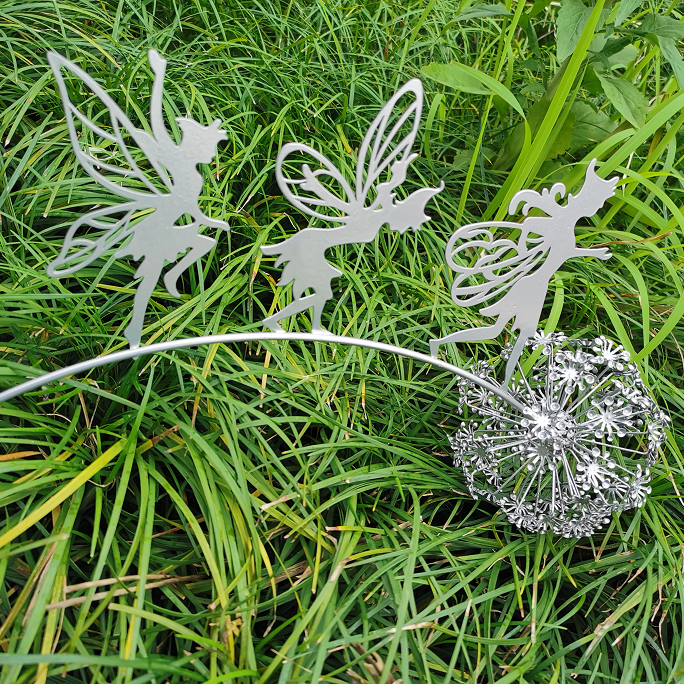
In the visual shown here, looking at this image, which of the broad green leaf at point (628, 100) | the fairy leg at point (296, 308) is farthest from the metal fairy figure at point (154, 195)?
the broad green leaf at point (628, 100)

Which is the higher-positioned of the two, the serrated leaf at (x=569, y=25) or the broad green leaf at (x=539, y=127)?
the serrated leaf at (x=569, y=25)

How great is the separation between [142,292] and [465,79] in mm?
722

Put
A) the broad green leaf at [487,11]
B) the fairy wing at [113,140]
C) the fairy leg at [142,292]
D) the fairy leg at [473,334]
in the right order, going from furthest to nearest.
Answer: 1. the broad green leaf at [487,11]
2. the fairy leg at [473,334]
3. the fairy leg at [142,292]
4. the fairy wing at [113,140]

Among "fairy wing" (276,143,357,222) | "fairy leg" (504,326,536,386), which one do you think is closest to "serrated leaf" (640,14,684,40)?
"fairy leg" (504,326,536,386)

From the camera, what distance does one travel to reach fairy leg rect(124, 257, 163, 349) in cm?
64

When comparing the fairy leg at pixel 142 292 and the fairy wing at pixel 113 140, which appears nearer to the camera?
the fairy wing at pixel 113 140

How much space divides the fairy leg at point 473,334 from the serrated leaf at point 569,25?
18.6 inches

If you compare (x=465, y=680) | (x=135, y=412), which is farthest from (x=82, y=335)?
(x=465, y=680)

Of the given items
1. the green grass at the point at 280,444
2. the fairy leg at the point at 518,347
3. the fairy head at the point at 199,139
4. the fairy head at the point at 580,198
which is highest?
the fairy head at the point at 199,139

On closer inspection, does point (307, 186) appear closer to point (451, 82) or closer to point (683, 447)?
point (451, 82)

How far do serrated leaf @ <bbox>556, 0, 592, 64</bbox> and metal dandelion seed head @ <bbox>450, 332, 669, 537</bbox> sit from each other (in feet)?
1.52

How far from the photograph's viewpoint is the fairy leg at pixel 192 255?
0.64 metres

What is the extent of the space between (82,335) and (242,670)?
469 mm

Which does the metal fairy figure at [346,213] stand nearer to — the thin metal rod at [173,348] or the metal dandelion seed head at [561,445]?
the thin metal rod at [173,348]
